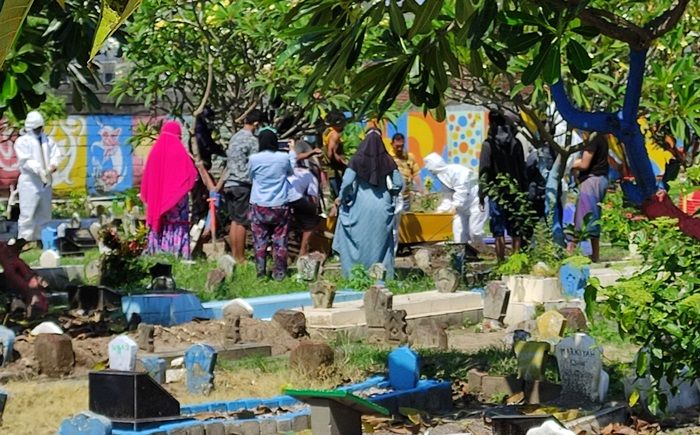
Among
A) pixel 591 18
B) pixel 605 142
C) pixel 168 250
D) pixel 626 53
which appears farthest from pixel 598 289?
pixel 168 250

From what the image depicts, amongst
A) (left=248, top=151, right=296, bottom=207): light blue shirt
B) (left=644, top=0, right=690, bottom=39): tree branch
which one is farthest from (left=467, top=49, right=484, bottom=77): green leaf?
(left=248, top=151, right=296, bottom=207): light blue shirt

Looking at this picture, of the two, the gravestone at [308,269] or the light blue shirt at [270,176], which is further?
the light blue shirt at [270,176]

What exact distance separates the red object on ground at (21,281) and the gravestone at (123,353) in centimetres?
377

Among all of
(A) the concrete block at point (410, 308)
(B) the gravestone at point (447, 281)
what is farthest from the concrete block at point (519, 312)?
(B) the gravestone at point (447, 281)

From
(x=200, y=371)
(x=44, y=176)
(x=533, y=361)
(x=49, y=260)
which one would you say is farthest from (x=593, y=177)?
(x=200, y=371)

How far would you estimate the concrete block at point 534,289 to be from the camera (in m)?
12.3

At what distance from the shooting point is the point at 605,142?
611 inches

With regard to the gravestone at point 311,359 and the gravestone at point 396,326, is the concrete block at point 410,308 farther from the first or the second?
the gravestone at point 311,359

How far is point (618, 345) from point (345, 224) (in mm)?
5375

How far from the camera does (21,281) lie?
1137 cm

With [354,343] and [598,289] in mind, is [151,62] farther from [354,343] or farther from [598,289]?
[598,289]

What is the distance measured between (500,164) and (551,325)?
18.0ft

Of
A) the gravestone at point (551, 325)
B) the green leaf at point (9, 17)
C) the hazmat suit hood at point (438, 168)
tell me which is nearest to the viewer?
the green leaf at point (9, 17)

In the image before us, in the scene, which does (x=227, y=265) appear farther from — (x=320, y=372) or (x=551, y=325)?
(x=320, y=372)
